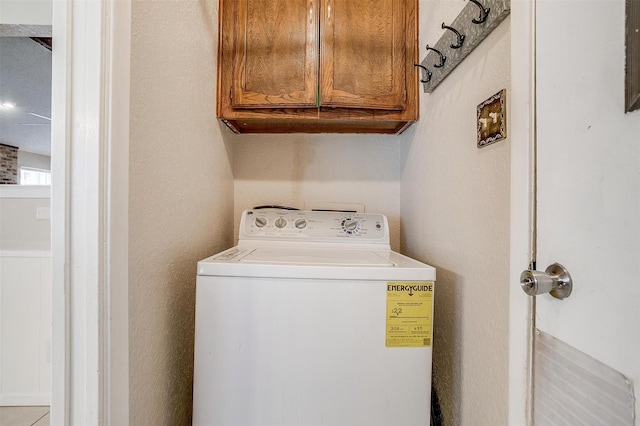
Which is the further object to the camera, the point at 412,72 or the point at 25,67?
the point at 25,67

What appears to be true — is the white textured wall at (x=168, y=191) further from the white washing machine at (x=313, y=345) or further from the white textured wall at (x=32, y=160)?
the white textured wall at (x=32, y=160)

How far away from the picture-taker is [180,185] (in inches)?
34.5

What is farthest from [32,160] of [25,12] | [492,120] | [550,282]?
[550,282]

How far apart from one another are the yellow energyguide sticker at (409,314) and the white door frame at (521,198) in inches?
8.4

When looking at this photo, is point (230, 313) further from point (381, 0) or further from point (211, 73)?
point (381, 0)

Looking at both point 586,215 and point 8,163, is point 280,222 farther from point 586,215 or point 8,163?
point 8,163

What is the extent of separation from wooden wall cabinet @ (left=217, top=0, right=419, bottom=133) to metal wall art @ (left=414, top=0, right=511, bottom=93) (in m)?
0.17

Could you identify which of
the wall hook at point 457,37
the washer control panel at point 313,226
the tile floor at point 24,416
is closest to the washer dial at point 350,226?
the washer control panel at point 313,226

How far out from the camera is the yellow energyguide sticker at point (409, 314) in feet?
2.40

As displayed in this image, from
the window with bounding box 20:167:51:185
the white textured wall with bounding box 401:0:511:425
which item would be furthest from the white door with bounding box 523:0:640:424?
the window with bounding box 20:167:51:185

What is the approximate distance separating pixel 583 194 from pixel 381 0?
1.20 m

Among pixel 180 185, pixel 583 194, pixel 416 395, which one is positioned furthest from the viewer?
pixel 180 185

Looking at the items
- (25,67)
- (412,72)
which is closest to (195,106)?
(412,72)

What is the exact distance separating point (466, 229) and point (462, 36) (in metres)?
0.59
